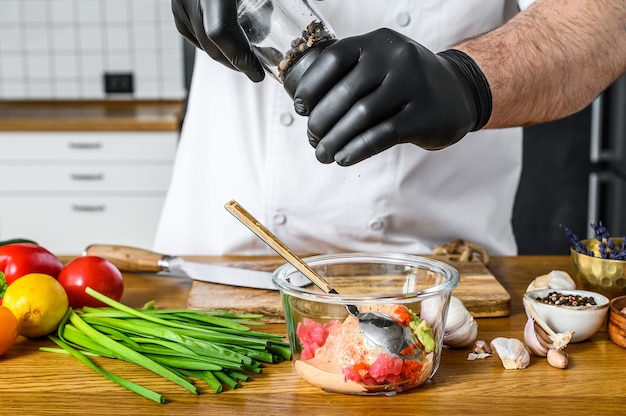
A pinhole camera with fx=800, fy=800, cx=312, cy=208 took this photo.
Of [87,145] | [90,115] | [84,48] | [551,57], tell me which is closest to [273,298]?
[551,57]

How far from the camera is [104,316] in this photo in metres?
1.00

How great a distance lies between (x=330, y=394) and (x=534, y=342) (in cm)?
26

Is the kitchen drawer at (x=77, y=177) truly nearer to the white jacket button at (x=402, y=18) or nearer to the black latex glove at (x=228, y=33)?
the white jacket button at (x=402, y=18)

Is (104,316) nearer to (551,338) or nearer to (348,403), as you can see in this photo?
(348,403)

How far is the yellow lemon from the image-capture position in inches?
38.6

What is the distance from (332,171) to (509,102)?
0.41 m

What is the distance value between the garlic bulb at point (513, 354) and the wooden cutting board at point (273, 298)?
15 centimetres

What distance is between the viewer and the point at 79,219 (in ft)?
9.45

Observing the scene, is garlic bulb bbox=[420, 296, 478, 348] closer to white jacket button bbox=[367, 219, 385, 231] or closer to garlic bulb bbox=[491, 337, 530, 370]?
garlic bulb bbox=[491, 337, 530, 370]

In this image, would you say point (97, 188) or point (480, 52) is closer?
point (480, 52)

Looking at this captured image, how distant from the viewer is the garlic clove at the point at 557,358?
0.90 metres

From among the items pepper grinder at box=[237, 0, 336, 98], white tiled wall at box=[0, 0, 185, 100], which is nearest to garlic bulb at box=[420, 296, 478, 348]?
pepper grinder at box=[237, 0, 336, 98]

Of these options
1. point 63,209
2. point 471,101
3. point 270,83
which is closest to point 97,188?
point 63,209

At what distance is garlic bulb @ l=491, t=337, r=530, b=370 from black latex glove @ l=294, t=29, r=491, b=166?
0.81ft
